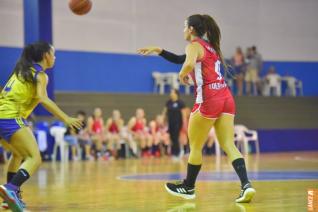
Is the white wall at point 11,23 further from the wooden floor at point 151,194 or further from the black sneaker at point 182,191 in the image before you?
the black sneaker at point 182,191

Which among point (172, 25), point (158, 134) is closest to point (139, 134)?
point (158, 134)

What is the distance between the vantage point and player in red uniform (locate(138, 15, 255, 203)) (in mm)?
6434

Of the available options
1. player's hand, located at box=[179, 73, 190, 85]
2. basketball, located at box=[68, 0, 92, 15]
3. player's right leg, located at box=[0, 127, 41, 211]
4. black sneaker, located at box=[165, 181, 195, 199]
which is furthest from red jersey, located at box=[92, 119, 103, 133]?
player's right leg, located at box=[0, 127, 41, 211]

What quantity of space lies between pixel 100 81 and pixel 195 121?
53.4 ft

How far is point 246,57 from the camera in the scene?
24.5 metres

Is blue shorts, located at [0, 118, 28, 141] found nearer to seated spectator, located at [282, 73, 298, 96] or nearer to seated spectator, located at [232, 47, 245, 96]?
seated spectator, located at [232, 47, 245, 96]

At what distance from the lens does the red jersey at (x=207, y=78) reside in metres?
6.47

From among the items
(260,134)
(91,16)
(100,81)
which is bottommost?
(260,134)

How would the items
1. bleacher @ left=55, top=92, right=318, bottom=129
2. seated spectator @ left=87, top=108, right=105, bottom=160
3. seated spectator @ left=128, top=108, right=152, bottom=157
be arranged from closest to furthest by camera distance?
seated spectator @ left=87, top=108, right=105, bottom=160, seated spectator @ left=128, top=108, right=152, bottom=157, bleacher @ left=55, top=92, right=318, bottom=129

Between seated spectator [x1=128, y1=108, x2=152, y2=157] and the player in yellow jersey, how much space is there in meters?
12.3

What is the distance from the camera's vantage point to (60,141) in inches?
678

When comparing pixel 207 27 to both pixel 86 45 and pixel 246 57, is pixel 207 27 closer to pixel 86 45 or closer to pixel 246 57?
pixel 86 45

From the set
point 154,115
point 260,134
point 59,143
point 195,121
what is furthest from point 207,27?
point 260,134

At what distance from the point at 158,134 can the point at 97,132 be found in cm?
204
